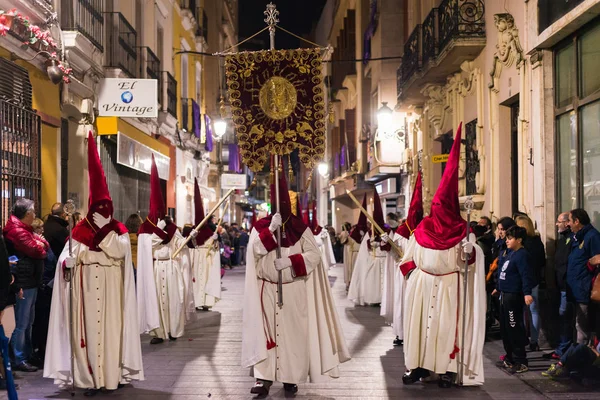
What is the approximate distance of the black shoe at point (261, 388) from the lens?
286 inches

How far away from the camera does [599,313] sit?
8.01 meters

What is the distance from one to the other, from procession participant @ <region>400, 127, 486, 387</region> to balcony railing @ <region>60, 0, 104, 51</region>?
8.49 m

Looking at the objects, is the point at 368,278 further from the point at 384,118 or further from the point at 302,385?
the point at 384,118

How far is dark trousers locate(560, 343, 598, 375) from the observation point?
7.59m

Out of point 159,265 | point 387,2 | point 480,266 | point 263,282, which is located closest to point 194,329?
point 159,265

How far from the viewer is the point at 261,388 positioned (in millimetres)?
7262

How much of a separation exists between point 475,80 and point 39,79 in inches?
328

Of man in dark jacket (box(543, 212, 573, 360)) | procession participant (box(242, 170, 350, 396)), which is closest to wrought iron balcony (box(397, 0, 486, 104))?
man in dark jacket (box(543, 212, 573, 360))

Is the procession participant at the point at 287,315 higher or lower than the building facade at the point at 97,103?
lower

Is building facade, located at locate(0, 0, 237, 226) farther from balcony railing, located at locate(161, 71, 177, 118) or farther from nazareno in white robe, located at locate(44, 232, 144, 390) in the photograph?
nazareno in white robe, located at locate(44, 232, 144, 390)

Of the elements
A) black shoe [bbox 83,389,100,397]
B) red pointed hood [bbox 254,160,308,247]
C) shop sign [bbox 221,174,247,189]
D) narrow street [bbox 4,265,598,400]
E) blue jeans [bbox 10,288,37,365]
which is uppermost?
shop sign [bbox 221,174,247,189]

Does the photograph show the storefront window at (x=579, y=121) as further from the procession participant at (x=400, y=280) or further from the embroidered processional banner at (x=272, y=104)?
the embroidered processional banner at (x=272, y=104)

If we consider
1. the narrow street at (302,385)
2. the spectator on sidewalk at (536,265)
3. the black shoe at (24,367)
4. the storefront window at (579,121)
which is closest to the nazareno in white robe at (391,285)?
the narrow street at (302,385)

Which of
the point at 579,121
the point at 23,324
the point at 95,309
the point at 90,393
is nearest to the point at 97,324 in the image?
the point at 95,309
